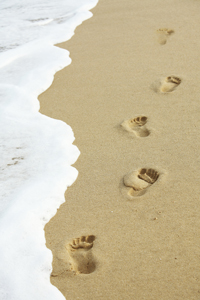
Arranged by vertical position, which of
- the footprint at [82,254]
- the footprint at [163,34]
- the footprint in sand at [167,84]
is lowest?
the footprint at [82,254]

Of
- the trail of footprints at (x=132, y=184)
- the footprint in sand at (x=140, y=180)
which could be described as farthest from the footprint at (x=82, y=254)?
the footprint in sand at (x=140, y=180)

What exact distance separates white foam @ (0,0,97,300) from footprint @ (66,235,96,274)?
0.44 ft

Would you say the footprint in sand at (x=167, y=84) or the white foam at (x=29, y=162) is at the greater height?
the footprint in sand at (x=167, y=84)

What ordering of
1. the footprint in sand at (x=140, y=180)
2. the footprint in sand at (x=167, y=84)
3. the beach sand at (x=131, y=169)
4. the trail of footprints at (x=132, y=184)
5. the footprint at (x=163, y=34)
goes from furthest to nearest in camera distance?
1. the footprint at (x=163, y=34)
2. the footprint in sand at (x=167, y=84)
3. the footprint in sand at (x=140, y=180)
4. the trail of footprints at (x=132, y=184)
5. the beach sand at (x=131, y=169)

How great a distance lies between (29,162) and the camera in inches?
101

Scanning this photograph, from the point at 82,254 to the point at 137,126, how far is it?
1262 millimetres

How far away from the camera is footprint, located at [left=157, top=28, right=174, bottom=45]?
4.00 m

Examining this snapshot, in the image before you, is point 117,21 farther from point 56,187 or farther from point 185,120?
point 56,187

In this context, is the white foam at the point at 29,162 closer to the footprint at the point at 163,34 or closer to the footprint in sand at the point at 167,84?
the footprint in sand at the point at 167,84

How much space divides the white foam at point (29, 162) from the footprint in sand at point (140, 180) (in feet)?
1.33

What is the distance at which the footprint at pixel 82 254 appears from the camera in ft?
5.77

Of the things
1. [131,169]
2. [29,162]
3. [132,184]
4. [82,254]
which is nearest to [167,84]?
[131,169]

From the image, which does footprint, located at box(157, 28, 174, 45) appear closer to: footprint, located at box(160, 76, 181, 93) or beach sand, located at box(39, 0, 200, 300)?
beach sand, located at box(39, 0, 200, 300)

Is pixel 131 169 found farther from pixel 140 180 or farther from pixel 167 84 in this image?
pixel 167 84
